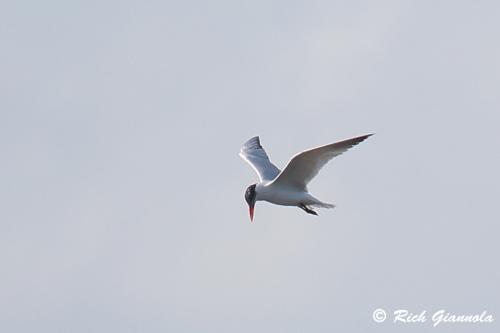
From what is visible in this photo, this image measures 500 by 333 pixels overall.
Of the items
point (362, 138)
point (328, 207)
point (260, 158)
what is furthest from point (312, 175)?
point (260, 158)

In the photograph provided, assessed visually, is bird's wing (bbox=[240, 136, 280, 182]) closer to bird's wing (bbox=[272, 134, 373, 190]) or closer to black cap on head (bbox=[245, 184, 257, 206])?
black cap on head (bbox=[245, 184, 257, 206])

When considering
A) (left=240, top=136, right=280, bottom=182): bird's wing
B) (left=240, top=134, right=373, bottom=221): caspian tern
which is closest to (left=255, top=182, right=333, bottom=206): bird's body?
(left=240, top=134, right=373, bottom=221): caspian tern

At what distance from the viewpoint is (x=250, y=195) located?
87.2ft

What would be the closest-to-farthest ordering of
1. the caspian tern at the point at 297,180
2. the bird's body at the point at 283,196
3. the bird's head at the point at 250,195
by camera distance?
the caspian tern at the point at 297,180
the bird's body at the point at 283,196
the bird's head at the point at 250,195

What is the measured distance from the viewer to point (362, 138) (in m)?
22.7

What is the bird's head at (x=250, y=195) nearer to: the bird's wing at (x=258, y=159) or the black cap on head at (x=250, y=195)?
the black cap on head at (x=250, y=195)

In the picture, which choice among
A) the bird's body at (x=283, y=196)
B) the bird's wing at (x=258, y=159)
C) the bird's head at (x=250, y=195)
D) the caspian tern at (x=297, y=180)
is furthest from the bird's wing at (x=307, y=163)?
the bird's wing at (x=258, y=159)

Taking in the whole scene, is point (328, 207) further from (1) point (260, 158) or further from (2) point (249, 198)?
(1) point (260, 158)

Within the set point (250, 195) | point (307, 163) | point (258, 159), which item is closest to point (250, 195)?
point (250, 195)

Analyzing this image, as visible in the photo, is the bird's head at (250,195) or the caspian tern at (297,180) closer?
the caspian tern at (297,180)

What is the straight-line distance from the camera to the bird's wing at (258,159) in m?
28.2

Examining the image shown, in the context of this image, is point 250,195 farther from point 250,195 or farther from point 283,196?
point 283,196

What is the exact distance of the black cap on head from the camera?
26.5 m

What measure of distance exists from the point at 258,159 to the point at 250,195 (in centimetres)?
301
